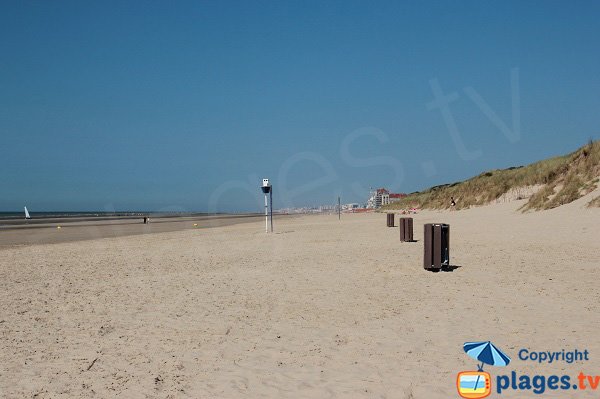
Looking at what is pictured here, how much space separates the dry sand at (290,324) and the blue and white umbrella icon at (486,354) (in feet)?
0.42

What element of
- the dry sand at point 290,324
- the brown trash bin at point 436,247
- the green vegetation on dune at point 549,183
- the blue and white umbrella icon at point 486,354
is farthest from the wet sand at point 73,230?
the green vegetation on dune at point 549,183

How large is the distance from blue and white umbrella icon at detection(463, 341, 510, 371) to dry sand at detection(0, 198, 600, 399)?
128 mm

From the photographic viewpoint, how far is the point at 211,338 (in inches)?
237

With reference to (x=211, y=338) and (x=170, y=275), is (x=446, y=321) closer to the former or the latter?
(x=211, y=338)

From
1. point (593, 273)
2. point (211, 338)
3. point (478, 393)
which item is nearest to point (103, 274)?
point (211, 338)

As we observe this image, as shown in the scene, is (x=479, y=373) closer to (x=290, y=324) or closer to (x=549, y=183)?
(x=290, y=324)

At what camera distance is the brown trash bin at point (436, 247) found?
10.4 meters

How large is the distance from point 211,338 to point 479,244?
38.5 feet

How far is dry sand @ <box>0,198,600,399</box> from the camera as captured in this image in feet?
15.1

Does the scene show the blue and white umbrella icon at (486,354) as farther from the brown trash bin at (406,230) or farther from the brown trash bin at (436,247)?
the brown trash bin at (406,230)

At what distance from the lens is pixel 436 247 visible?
10438 mm

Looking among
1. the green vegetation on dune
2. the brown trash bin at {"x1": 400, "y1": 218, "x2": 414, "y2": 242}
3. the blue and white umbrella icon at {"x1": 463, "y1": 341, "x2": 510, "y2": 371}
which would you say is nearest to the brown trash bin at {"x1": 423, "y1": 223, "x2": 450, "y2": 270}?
the blue and white umbrella icon at {"x1": 463, "y1": 341, "x2": 510, "y2": 371}

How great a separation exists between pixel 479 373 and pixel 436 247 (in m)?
6.02

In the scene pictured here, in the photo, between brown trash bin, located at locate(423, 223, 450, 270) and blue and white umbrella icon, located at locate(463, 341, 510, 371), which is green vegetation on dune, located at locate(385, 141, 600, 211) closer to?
brown trash bin, located at locate(423, 223, 450, 270)
